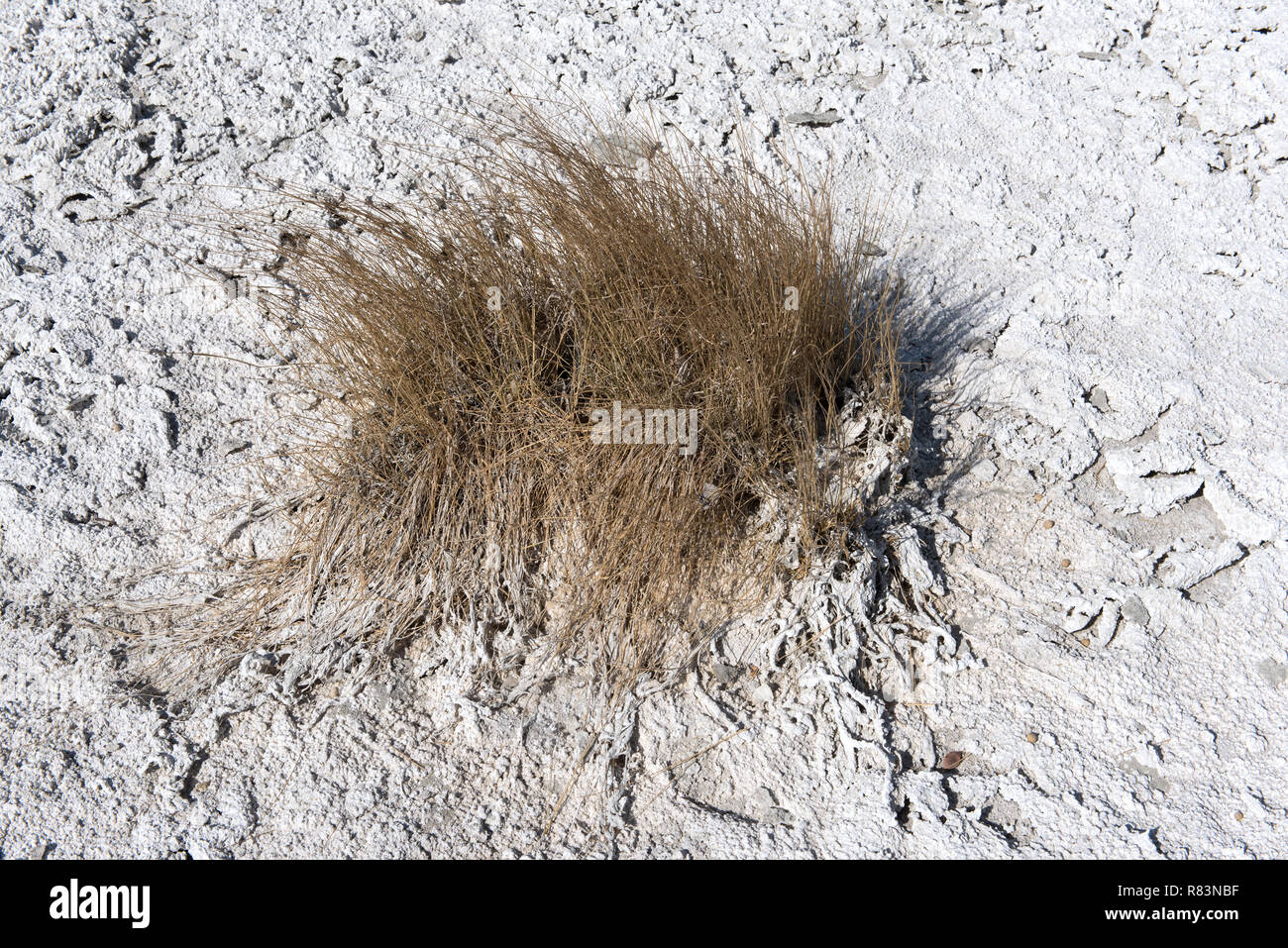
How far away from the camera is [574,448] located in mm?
1938

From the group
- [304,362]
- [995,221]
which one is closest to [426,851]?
[304,362]

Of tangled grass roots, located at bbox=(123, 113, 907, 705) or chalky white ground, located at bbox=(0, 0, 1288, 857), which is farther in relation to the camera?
tangled grass roots, located at bbox=(123, 113, 907, 705)

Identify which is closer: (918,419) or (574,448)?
(574,448)

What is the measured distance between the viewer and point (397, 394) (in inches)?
80.9

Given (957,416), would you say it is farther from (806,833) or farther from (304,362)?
(304,362)

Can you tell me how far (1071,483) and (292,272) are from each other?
6.49 ft

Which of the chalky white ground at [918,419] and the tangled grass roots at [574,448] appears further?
the tangled grass roots at [574,448]

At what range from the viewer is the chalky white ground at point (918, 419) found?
1.68 metres

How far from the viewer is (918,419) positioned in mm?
2172

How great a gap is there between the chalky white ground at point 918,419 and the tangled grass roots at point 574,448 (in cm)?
14

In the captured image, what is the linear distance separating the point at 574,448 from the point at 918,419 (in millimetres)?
822

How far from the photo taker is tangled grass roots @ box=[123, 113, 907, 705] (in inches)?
74.7

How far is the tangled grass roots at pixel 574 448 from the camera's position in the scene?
190cm

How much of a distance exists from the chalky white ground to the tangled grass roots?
14 centimetres
